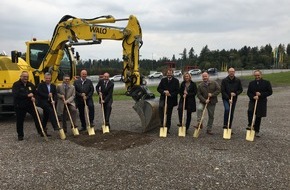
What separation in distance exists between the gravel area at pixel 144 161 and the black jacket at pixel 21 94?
98 centimetres

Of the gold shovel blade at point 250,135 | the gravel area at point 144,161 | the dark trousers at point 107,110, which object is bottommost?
the gravel area at point 144,161

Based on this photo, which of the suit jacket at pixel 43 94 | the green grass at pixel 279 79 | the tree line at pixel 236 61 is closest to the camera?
the suit jacket at pixel 43 94

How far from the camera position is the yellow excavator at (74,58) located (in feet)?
34.6

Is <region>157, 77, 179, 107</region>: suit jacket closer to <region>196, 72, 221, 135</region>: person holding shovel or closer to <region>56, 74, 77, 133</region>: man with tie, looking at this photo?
<region>196, 72, 221, 135</region>: person holding shovel

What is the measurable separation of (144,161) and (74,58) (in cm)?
828

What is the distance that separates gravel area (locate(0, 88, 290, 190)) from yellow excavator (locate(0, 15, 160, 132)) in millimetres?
984

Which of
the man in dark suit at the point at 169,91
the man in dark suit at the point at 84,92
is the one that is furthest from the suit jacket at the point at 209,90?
the man in dark suit at the point at 84,92

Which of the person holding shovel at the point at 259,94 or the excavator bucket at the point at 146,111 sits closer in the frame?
the person holding shovel at the point at 259,94

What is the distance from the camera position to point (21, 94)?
9586 mm

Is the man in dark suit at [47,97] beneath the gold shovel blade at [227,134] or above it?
above

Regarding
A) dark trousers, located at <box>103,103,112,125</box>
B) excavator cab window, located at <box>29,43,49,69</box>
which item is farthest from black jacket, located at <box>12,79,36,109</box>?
excavator cab window, located at <box>29,43,49,69</box>

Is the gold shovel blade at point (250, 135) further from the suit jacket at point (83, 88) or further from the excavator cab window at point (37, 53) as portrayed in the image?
the excavator cab window at point (37, 53)

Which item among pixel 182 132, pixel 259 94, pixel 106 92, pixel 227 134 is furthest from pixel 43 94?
pixel 259 94

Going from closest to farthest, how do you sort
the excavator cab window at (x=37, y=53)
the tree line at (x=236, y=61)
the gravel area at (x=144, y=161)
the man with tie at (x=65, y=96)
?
the gravel area at (x=144, y=161) < the man with tie at (x=65, y=96) < the excavator cab window at (x=37, y=53) < the tree line at (x=236, y=61)
